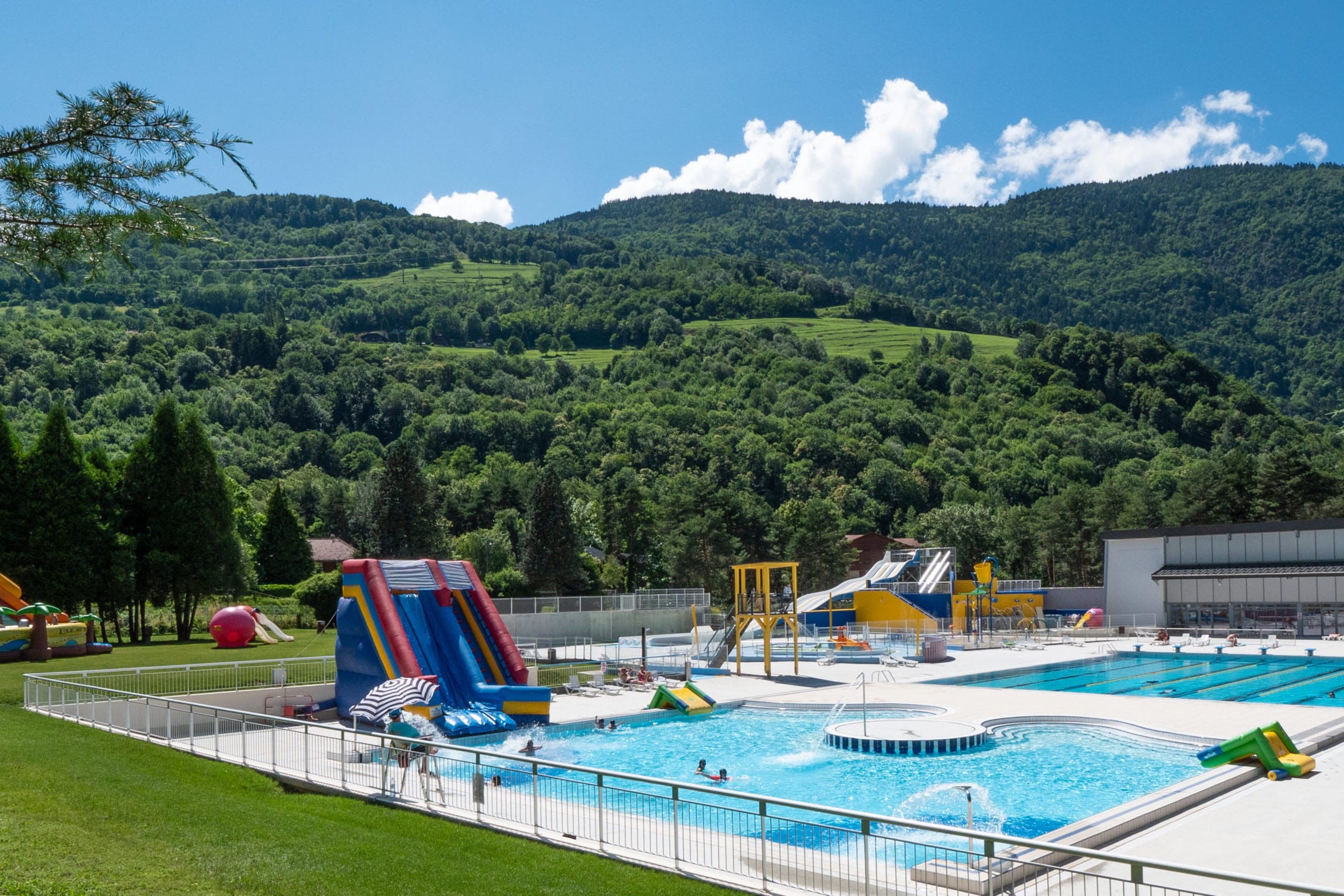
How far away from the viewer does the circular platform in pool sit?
66.2 ft

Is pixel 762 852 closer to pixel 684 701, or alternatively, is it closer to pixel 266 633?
pixel 684 701

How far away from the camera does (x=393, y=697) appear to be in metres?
20.2

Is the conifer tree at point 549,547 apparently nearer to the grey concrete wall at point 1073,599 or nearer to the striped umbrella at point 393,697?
the grey concrete wall at point 1073,599

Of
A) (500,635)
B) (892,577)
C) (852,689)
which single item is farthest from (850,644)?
(500,635)

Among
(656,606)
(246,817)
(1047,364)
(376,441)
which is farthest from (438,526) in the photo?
(1047,364)

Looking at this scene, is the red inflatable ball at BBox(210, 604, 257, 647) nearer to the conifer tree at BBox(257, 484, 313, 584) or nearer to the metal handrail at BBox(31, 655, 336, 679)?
the metal handrail at BBox(31, 655, 336, 679)

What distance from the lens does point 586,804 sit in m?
11.7

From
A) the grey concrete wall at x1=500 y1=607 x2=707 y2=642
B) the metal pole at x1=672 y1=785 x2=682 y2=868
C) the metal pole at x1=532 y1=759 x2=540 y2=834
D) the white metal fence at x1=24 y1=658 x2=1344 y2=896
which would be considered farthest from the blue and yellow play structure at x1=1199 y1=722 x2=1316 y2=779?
the grey concrete wall at x1=500 y1=607 x2=707 y2=642

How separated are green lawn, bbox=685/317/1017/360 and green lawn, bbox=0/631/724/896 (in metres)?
135

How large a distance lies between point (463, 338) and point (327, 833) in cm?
15089

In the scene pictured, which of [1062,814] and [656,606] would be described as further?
[656,606]

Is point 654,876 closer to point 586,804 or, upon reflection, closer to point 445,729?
point 586,804

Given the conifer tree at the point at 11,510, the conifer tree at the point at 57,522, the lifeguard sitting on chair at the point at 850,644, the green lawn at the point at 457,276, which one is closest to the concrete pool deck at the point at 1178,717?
the lifeguard sitting on chair at the point at 850,644

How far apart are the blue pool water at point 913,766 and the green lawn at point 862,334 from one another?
123505 mm
